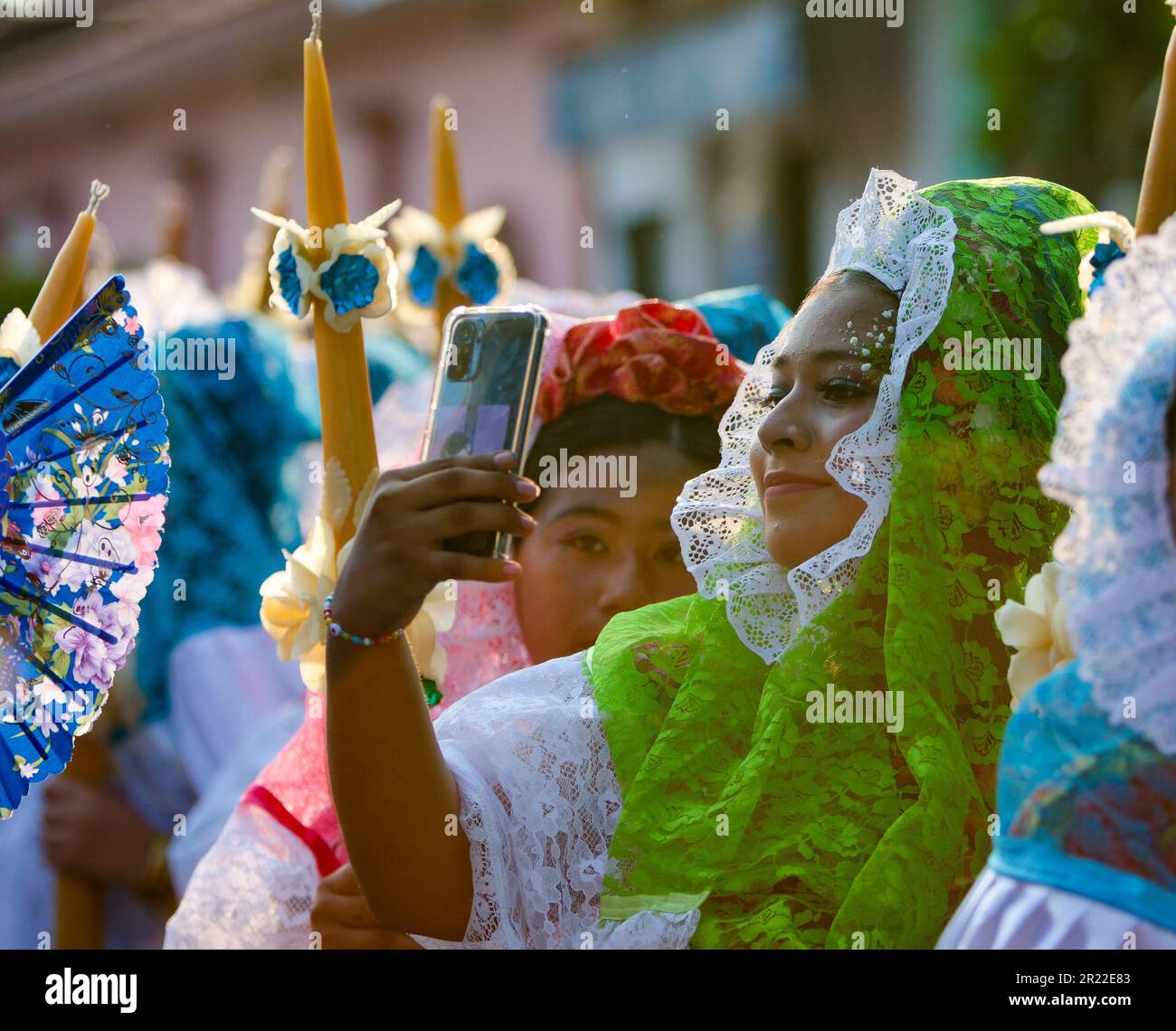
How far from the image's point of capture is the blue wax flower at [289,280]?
2.33m

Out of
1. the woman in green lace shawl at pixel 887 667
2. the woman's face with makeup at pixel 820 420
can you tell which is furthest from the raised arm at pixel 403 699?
the woman's face with makeup at pixel 820 420

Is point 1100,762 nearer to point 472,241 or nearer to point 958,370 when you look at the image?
point 958,370

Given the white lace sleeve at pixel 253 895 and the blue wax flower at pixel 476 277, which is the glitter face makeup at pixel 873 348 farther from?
the blue wax flower at pixel 476 277

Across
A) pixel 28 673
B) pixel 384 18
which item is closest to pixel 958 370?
pixel 28 673

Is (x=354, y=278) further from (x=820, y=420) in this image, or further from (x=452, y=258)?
(x=452, y=258)

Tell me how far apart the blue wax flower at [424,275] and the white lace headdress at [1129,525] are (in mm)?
2179

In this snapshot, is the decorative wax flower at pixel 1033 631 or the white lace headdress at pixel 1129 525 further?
the decorative wax flower at pixel 1033 631

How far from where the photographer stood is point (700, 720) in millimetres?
2123

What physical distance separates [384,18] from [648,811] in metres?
12.2

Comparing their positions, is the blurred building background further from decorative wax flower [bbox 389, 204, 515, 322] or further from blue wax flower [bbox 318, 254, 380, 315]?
blue wax flower [bbox 318, 254, 380, 315]

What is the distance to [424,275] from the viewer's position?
3.56 metres

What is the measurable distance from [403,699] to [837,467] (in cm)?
56

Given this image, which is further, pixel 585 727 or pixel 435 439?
pixel 585 727

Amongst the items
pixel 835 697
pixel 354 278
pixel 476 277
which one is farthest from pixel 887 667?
pixel 476 277
